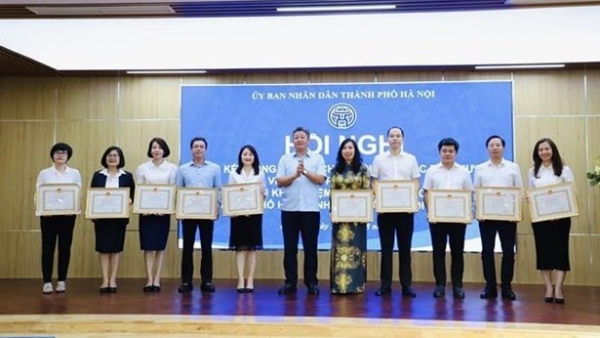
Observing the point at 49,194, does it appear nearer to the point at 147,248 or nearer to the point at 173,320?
the point at 147,248

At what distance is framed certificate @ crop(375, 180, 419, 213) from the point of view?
Result: 4.45 metres

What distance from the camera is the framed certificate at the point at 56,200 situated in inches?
186

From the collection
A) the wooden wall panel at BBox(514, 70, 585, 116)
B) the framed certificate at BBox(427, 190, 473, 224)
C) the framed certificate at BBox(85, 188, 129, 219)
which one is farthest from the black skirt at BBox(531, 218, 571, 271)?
the framed certificate at BBox(85, 188, 129, 219)

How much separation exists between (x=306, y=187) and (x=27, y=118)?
12.4 feet

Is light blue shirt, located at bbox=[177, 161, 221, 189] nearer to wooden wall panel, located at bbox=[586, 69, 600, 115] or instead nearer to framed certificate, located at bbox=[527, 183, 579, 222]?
framed certificate, located at bbox=[527, 183, 579, 222]

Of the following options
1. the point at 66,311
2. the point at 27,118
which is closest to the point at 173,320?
the point at 66,311

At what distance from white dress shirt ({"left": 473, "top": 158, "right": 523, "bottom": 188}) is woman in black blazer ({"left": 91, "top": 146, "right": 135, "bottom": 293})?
10.3 ft

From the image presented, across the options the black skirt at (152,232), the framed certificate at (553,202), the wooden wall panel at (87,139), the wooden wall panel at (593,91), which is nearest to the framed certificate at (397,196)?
the framed certificate at (553,202)

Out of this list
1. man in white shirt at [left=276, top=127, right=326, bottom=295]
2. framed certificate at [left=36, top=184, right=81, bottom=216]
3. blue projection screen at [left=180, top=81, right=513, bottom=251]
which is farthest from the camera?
blue projection screen at [left=180, top=81, right=513, bottom=251]

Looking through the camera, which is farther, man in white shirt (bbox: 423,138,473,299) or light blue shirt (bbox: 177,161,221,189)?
light blue shirt (bbox: 177,161,221,189)

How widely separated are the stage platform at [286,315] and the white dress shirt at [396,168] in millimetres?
1034

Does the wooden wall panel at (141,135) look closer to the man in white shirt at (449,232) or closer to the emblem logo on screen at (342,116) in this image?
the emblem logo on screen at (342,116)

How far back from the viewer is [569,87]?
589cm

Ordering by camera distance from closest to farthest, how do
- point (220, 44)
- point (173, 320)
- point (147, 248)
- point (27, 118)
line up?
point (173, 320), point (147, 248), point (220, 44), point (27, 118)
